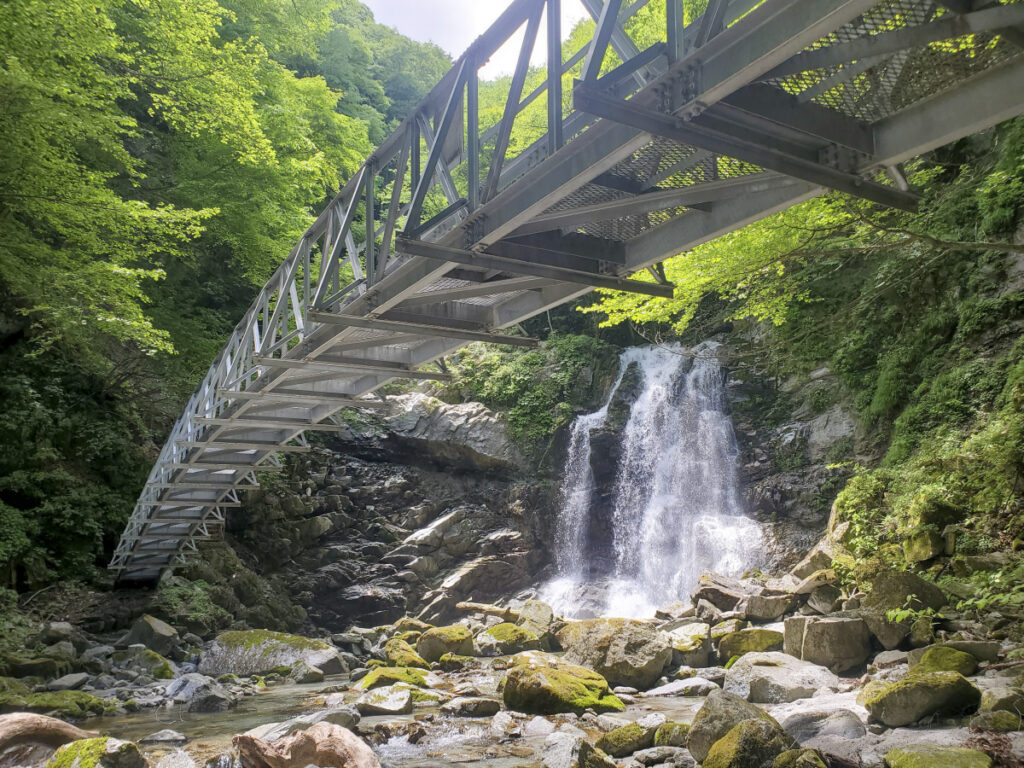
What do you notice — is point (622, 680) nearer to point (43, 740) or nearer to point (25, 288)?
point (43, 740)

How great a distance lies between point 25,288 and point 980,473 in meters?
14.1

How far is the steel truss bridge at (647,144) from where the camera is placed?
341 centimetres

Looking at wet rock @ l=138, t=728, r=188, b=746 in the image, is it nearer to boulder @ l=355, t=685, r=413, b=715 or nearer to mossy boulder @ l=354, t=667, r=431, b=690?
boulder @ l=355, t=685, r=413, b=715

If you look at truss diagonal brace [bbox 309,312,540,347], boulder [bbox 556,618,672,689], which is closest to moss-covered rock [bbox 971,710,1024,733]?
boulder [bbox 556,618,672,689]

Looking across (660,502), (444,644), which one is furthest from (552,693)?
(660,502)

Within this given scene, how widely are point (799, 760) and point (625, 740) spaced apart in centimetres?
197

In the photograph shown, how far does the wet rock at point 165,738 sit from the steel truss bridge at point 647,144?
4311 millimetres

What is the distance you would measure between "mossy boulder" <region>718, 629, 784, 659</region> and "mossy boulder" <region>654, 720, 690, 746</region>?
3.55m

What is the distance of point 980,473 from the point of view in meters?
9.78

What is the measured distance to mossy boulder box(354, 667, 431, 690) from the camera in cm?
1013

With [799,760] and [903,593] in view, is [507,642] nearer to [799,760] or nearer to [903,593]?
[903,593]

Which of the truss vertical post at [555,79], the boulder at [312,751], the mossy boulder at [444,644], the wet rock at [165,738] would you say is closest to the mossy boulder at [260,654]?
the mossy boulder at [444,644]

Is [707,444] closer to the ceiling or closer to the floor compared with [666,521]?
closer to the ceiling

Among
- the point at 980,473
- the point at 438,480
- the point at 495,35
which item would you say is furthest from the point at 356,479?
the point at 495,35
